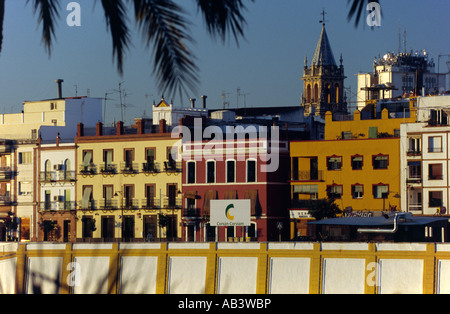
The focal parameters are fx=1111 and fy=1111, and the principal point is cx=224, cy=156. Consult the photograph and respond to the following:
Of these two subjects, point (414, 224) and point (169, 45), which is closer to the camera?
point (169, 45)

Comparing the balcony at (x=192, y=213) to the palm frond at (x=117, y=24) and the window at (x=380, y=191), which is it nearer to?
the window at (x=380, y=191)

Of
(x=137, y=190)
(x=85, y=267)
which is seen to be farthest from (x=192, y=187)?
(x=85, y=267)

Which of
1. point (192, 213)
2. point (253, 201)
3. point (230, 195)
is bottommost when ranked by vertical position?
point (192, 213)

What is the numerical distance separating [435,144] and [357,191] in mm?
6005

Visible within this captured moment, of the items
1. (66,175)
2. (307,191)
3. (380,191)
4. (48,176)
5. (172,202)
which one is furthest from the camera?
(48,176)

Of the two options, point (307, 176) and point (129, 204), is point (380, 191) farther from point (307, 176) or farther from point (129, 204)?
point (129, 204)

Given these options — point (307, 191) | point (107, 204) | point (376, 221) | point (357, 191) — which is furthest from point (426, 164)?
point (107, 204)

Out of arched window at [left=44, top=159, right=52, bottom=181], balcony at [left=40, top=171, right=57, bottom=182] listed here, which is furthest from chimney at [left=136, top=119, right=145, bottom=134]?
arched window at [left=44, top=159, right=52, bottom=181]

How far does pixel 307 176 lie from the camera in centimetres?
7488

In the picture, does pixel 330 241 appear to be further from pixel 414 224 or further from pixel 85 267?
pixel 85 267

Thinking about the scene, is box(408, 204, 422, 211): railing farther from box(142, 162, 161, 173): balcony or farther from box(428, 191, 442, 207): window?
box(142, 162, 161, 173): balcony

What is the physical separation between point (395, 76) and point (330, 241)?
80.5 meters

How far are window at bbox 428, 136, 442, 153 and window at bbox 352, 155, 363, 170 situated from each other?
4.55 meters

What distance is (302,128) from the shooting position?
87.2 metres
